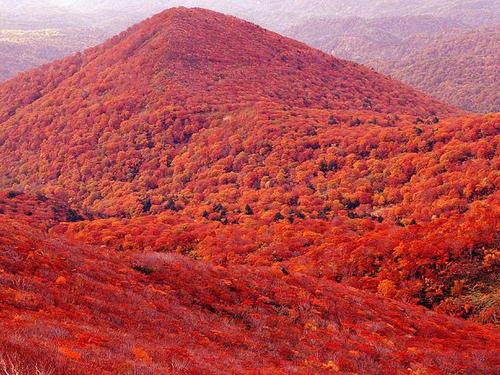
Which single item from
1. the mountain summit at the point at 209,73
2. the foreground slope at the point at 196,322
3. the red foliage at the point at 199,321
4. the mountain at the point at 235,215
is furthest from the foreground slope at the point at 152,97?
the red foliage at the point at 199,321

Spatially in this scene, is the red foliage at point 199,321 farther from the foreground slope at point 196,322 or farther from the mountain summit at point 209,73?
the mountain summit at point 209,73

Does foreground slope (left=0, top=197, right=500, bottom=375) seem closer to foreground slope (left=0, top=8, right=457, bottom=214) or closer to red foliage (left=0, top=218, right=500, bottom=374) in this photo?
red foliage (left=0, top=218, right=500, bottom=374)

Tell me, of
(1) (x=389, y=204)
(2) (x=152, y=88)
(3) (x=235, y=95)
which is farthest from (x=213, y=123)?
(1) (x=389, y=204)

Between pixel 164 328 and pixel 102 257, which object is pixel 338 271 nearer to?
pixel 102 257

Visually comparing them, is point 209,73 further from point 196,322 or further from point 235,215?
point 196,322

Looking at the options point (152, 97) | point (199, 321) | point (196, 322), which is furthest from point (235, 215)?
point (152, 97)

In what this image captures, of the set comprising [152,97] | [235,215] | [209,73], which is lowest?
[235,215]

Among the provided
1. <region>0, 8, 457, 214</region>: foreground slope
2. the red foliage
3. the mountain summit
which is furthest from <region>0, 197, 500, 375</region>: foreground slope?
the mountain summit
